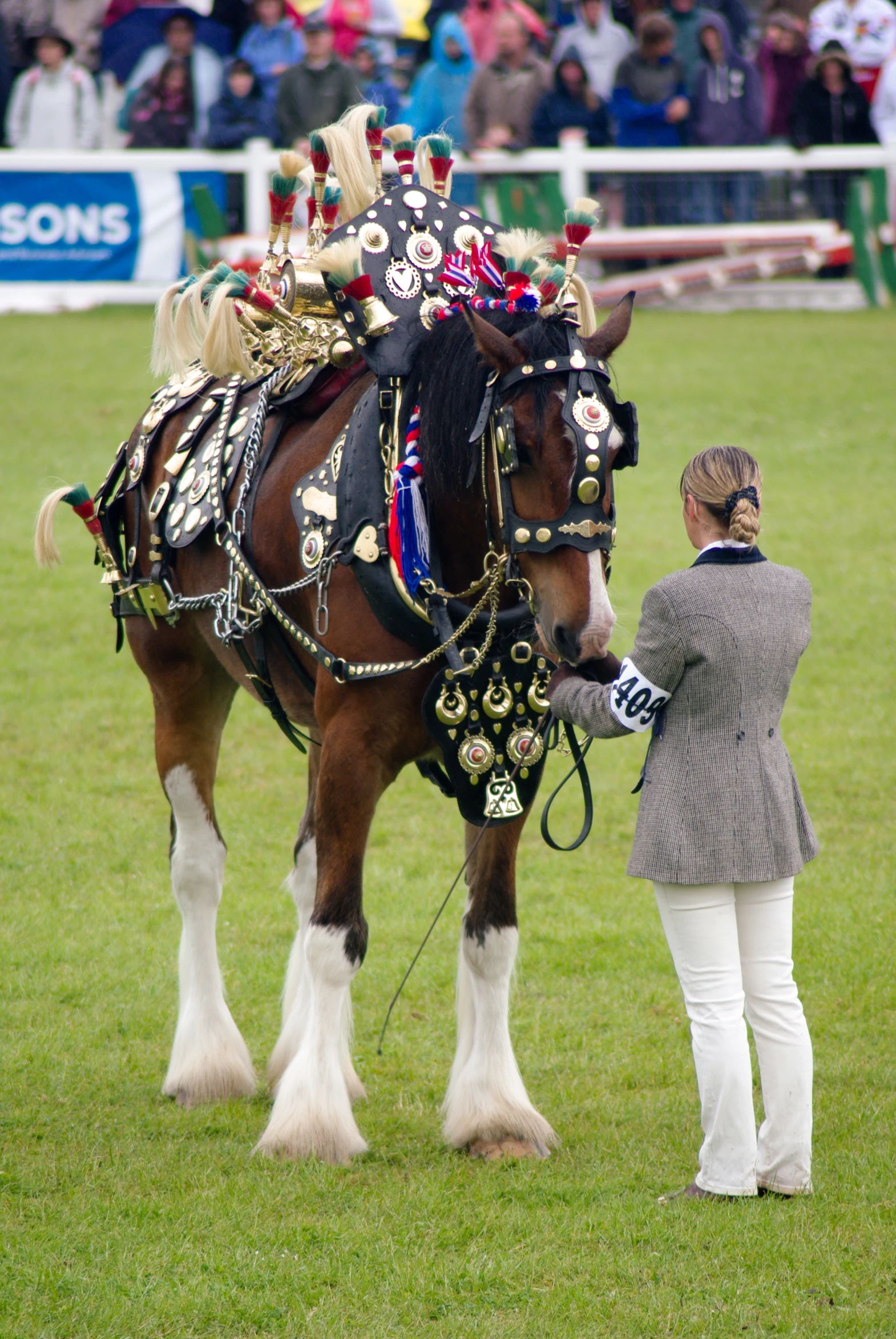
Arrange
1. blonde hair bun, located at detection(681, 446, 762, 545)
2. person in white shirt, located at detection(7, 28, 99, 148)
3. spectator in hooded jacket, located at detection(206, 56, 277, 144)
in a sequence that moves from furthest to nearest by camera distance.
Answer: person in white shirt, located at detection(7, 28, 99, 148) → spectator in hooded jacket, located at detection(206, 56, 277, 144) → blonde hair bun, located at detection(681, 446, 762, 545)

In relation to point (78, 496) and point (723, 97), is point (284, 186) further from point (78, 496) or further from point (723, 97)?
point (723, 97)

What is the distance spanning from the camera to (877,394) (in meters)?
13.7

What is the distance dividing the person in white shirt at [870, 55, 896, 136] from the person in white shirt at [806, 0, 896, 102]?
29 cm

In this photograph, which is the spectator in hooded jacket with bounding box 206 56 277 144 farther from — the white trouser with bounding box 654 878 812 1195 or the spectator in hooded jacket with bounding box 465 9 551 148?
the white trouser with bounding box 654 878 812 1195

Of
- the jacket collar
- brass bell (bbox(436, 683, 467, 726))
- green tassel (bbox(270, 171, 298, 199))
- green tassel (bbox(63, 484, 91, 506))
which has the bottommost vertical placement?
brass bell (bbox(436, 683, 467, 726))

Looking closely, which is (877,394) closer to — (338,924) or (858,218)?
(858,218)

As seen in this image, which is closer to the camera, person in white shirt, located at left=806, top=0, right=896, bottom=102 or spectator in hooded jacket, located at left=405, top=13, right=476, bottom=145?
spectator in hooded jacket, located at left=405, top=13, right=476, bottom=145

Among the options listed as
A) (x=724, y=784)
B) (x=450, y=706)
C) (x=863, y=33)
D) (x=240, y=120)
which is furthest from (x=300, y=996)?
(x=863, y=33)

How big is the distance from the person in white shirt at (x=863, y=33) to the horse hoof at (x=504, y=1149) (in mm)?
15066

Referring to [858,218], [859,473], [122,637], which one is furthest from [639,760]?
[858,218]

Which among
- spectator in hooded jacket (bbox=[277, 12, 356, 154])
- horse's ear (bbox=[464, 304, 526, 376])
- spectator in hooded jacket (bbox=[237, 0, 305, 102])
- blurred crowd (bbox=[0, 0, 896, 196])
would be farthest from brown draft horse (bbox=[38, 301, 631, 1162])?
spectator in hooded jacket (bbox=[237, 0, 305, 102])

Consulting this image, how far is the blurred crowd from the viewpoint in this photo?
1639 centimetres

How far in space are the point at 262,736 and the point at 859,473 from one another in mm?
→ 5701

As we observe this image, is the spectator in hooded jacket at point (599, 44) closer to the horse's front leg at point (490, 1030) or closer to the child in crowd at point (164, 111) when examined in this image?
the child in crowd at point (164, 111)
